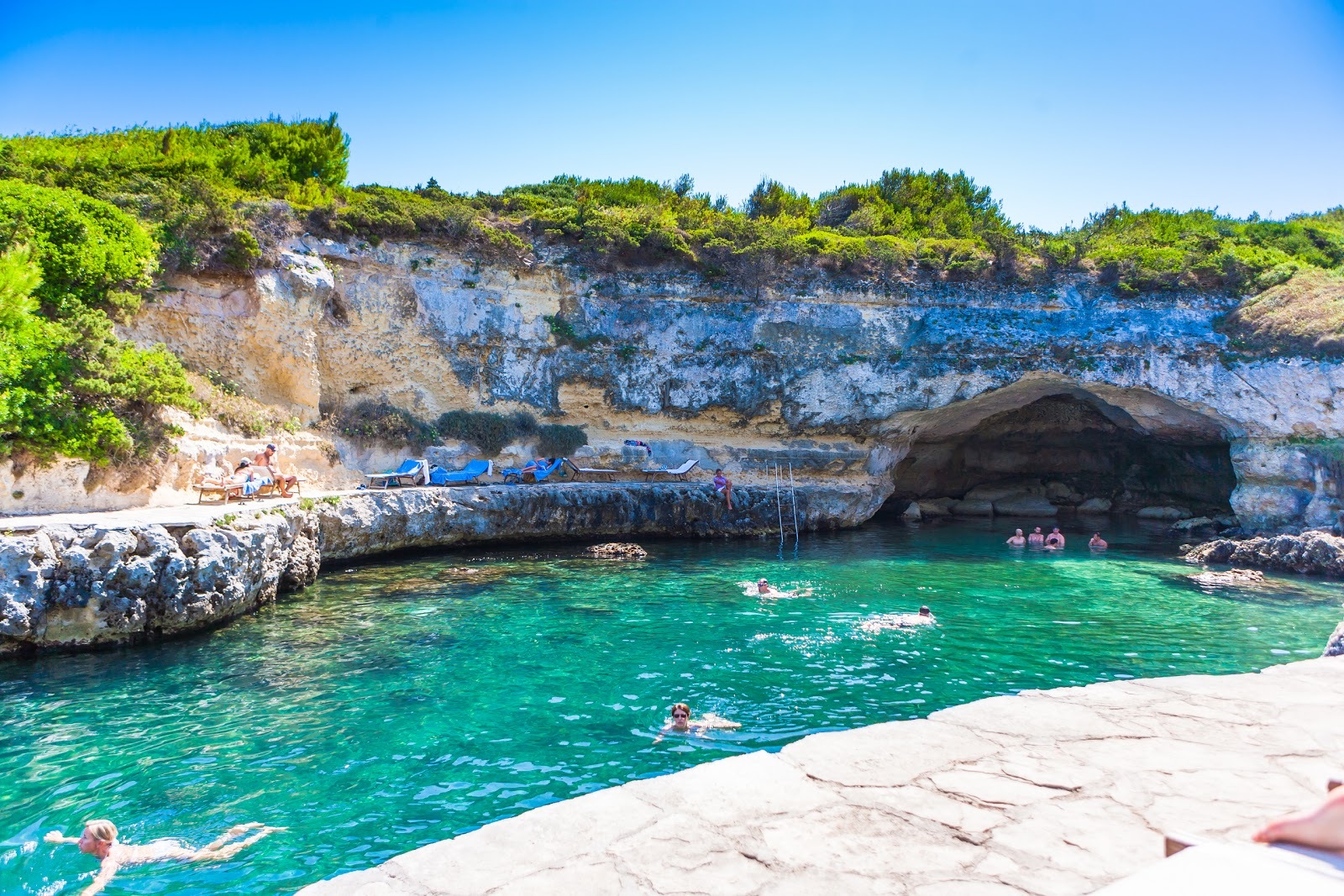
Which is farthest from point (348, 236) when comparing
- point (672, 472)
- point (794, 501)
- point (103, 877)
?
point (103, 877)

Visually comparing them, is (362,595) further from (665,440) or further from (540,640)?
(665,440)

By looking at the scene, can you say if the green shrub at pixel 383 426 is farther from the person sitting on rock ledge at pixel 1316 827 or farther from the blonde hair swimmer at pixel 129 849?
the person sitting on rock ledge at pixel 1316 827

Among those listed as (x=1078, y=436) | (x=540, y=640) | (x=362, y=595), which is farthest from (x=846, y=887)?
(x=1078, y=436)

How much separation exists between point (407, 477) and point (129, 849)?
16019 mm

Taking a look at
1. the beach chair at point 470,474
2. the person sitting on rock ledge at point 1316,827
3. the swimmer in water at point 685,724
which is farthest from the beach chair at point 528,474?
the person sitting on rock ledge at point 1316,827

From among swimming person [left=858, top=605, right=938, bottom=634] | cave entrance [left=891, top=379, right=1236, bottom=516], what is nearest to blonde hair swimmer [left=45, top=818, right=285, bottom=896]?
swimming person [left=858, top=605, right=938, bottom=634]

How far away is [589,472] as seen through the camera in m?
24.8

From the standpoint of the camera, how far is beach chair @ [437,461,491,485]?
2244 cm

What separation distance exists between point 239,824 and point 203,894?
3.13ft

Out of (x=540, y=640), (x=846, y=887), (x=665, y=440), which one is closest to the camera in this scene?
(x=846, y=887)

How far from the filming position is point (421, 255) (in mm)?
24781

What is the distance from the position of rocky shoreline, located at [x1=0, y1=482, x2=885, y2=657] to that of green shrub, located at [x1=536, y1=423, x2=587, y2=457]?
9.71ft

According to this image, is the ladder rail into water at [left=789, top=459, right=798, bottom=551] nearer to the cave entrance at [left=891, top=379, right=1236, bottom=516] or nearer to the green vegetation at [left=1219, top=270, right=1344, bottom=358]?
the cave entrance at [left=891, top=379, right=1236, bottom=516]

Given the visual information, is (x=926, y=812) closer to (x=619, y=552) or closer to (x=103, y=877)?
(x=103, y=877)
